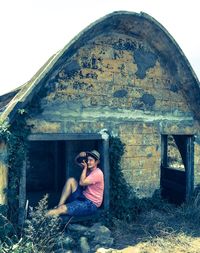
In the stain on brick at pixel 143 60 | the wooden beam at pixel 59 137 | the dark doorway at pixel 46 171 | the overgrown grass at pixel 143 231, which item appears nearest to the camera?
the overgrown grass at pixel 143 231

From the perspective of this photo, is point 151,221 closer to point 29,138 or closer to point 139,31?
point 29,138

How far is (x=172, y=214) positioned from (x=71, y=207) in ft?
8.68

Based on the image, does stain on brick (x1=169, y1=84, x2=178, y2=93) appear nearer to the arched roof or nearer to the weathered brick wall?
the weathered brick wall

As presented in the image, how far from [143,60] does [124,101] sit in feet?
3.88

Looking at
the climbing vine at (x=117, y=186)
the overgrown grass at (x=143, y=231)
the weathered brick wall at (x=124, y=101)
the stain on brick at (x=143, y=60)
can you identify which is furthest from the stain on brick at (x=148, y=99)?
the overgrown grass at (x=143, y=231)

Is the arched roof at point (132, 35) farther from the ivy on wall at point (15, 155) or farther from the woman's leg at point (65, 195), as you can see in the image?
the woman's leg at point (65, 195)

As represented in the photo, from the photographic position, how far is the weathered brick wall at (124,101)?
6758 millimetres

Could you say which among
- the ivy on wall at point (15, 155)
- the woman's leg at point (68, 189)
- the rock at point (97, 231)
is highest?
the ivy on wall at point (15, 155)

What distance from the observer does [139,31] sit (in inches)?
306

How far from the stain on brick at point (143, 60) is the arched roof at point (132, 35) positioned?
0.83 ft

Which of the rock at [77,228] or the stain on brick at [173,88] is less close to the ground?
the stain on brick at [173,88]

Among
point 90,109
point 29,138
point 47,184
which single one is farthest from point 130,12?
point 47,184

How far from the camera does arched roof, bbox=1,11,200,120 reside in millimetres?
6109

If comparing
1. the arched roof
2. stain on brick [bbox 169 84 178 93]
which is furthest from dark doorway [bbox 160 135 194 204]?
stain on brick [bbox 169 84 178 93]
